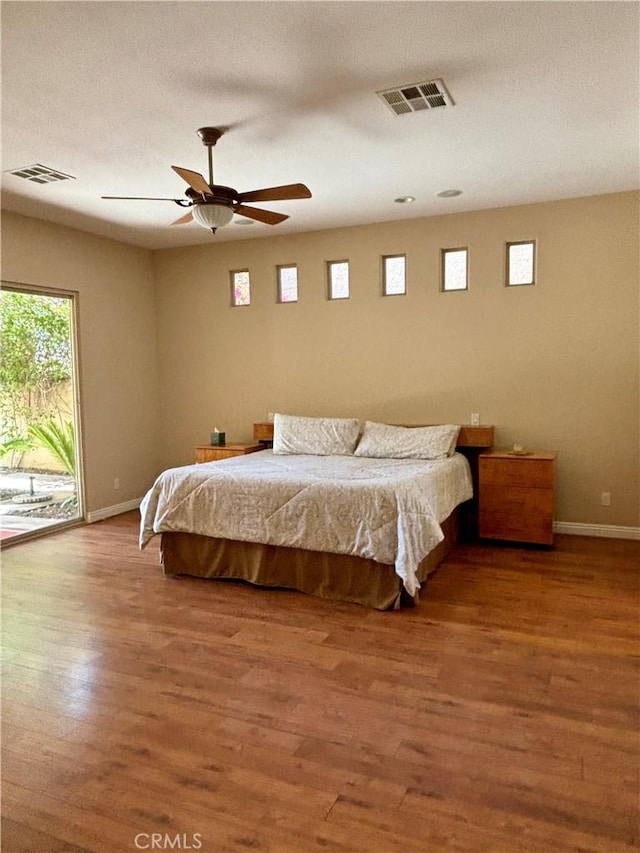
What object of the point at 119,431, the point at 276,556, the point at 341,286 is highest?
the point at 341,286

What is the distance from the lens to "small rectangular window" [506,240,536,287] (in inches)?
201

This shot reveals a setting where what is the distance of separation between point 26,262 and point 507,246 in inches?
167

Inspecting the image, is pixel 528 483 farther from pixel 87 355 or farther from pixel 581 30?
pixel 87 355

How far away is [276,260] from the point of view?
19.7ft

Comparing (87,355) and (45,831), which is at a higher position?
(87,355)

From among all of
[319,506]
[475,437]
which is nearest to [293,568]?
→ [319,506]

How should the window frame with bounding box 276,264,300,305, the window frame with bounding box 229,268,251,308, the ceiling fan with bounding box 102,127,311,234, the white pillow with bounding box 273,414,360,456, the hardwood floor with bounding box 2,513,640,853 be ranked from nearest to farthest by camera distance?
the hardwood floor with bounding box 2,513,640,853 < the ceiling fan with bounding box 102,127,311,234 < the white pillow with bounding box 273,414,360,456 < the window frame with bounding box 276,264,300,305 < the window frame with bounding box 229,268,251,308

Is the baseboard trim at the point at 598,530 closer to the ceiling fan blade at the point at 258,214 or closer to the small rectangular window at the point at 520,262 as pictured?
the small rectangular window at the point at 520,262

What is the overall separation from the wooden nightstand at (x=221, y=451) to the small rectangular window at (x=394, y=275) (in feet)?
6.64

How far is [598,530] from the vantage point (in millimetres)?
4965

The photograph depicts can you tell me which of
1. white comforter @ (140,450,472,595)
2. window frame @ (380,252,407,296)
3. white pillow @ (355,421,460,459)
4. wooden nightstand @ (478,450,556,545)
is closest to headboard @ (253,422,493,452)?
white pillow @ (355,421,460,459)

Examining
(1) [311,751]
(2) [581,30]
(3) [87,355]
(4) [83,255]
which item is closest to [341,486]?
(1) [311,751]

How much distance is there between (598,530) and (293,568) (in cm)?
282

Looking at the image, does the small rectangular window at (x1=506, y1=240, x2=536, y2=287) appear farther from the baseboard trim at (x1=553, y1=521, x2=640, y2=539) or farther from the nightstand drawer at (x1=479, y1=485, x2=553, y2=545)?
the baseboard trim at (x1=553, y1=521, x2=640, y2=539)
